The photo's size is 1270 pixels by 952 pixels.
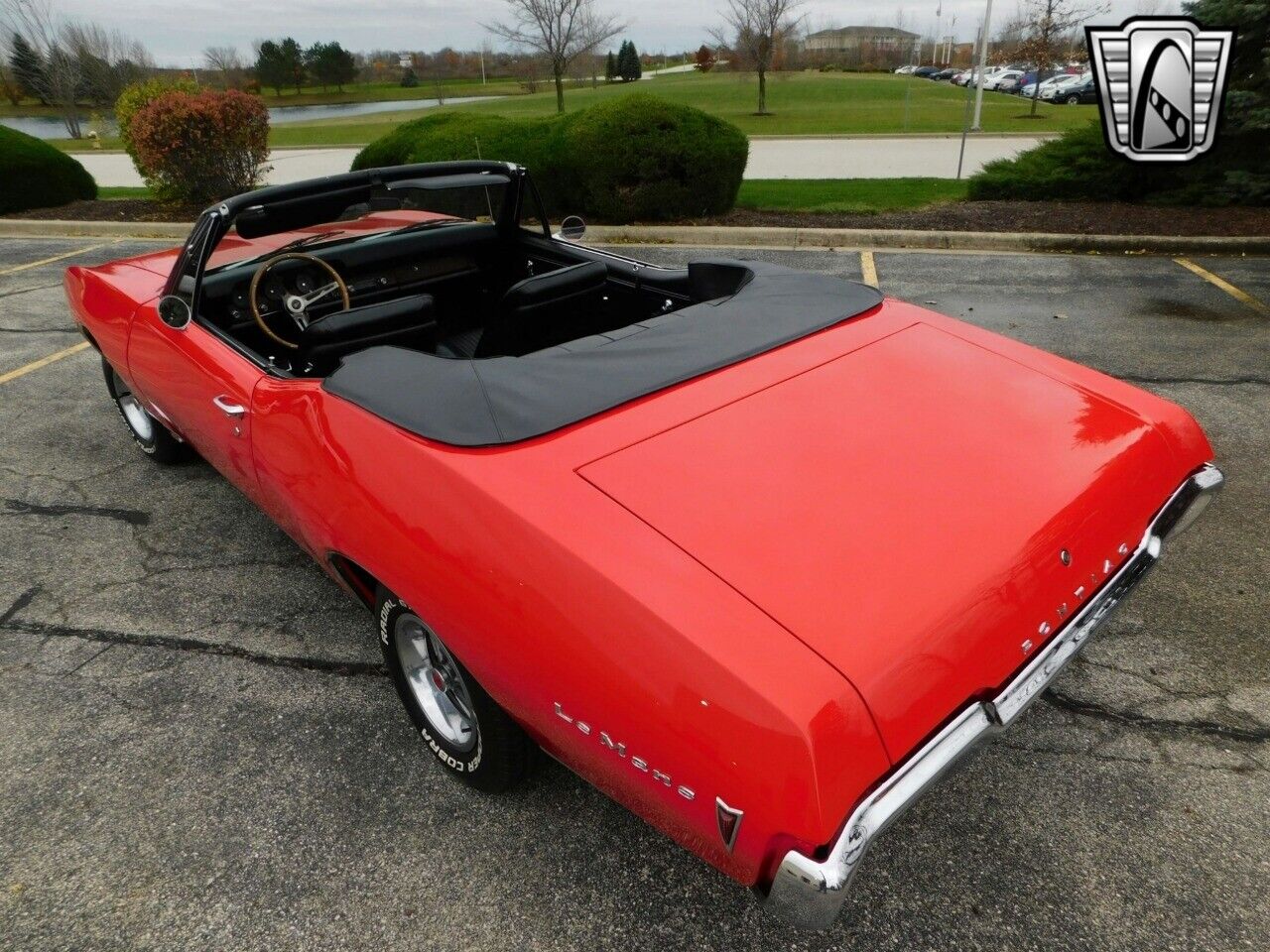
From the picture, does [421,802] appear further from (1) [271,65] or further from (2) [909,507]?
(1) [271,65]

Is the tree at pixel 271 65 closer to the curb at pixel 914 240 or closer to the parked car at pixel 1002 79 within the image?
the parked car at pixel 1002 79

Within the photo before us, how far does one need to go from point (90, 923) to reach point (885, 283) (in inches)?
274

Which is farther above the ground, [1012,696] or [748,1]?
[748,1]

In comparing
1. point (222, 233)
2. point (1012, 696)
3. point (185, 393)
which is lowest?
point (1012, 696)

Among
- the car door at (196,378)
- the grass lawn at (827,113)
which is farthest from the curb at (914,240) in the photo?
the grass lawn at (827,113)

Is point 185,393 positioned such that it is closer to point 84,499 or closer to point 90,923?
point 84,499

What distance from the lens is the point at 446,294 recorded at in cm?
392

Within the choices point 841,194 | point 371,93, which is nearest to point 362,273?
point 841,194

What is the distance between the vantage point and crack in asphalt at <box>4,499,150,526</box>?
3.86 metres

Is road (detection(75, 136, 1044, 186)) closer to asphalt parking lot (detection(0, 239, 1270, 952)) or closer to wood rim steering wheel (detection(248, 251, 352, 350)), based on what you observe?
wood rim steering wheel (detection(248, 251, 352, 350))

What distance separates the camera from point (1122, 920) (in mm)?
1934

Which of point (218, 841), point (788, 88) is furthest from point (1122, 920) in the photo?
point (788, 88)

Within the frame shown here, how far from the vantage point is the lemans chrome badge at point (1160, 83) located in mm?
9289

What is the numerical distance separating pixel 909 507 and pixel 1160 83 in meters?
10.9
